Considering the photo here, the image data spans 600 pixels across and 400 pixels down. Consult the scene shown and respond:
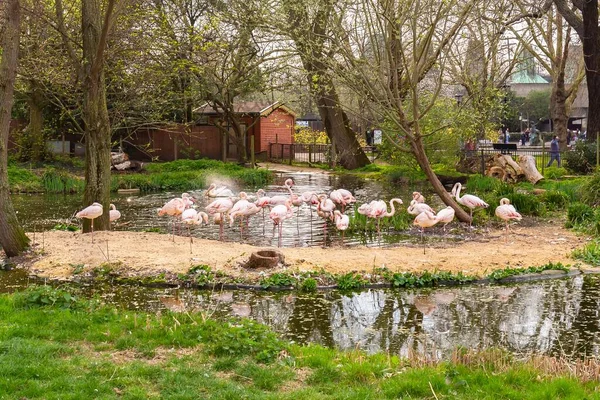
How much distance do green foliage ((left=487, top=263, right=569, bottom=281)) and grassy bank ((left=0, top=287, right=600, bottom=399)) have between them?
4605 mm

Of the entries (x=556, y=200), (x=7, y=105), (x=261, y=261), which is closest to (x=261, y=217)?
(x=261, y=261)

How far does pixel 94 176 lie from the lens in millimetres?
15094

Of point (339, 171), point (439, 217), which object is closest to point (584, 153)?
point (339, 171)

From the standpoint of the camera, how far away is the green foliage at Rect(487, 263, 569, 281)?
11.5 m

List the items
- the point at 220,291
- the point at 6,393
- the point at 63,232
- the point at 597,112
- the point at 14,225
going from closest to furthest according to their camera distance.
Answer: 1. the point at 6,393
2. the point at 220,291
3. the point at 14,225
4. the point at 63,232
5. the point at 597,112

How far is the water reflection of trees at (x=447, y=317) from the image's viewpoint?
27.4 feet

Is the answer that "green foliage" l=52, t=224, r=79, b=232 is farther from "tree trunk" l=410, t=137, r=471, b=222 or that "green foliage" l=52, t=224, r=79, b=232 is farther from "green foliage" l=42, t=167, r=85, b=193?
"green foliage" l=42, t=167, r=85, b=193

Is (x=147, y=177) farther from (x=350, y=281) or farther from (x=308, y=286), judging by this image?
(x=350, y=281)

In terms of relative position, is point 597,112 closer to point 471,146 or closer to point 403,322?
point 471,146

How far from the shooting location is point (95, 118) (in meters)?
14.7

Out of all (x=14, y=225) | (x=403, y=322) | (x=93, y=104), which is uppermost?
(x=93, y=104)

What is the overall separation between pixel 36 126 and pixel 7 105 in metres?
21.1

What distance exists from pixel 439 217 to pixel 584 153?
48.4 feet

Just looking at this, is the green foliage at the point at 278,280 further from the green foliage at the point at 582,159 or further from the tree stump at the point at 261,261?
the green foliage at the point at 582,159
